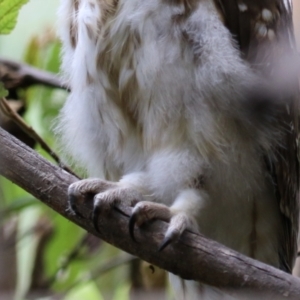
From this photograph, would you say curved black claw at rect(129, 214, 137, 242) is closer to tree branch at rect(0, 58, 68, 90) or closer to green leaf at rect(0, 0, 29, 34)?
green leaf at rect(0, 0, 29, 34)

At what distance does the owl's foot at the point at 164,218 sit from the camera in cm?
131

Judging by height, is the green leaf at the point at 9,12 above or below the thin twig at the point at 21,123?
above

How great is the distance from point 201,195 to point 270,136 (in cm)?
19

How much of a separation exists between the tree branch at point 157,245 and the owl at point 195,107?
0.03 m

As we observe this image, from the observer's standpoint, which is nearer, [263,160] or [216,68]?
[216,68]

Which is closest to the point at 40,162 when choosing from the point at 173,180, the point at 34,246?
the point at 173,180

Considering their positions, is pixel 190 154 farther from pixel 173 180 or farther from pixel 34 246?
pixel 34 246

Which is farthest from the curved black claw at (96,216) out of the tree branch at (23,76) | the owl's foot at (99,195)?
the tree branch at (23,76)

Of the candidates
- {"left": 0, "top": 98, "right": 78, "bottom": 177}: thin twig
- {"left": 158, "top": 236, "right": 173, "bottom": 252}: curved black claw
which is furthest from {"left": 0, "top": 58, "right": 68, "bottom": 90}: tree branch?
{"left": 158, "top": 236, "right": 173, "bottom": 252}: curved black claw

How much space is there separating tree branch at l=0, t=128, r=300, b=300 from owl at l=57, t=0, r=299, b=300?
0.09 ft

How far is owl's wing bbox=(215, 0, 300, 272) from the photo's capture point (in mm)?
1472

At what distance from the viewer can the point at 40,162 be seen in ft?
4.43

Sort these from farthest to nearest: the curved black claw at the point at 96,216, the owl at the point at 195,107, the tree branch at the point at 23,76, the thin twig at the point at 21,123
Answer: the tree branch at the point at 23,76 < the thin twig at the point at 21,123 < the owl at the point at 195,107 < the curved black claw at the point at 96,216

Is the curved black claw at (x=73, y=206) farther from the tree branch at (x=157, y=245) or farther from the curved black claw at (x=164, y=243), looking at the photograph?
the curved black claw at (x=164, y=243)
